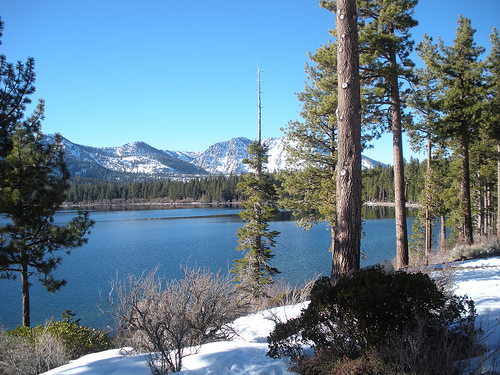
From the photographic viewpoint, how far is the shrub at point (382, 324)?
2.79 metres

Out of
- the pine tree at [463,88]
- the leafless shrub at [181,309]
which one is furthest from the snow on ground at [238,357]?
the pine tree at [463,88]

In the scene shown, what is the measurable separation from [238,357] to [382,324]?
1781mm

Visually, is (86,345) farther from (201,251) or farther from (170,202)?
(170,202)

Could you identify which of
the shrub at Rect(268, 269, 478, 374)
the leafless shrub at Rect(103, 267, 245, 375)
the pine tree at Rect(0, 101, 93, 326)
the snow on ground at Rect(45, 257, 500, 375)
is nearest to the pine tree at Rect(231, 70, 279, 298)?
the pine tree at Rect(0, 101, 93, 326)

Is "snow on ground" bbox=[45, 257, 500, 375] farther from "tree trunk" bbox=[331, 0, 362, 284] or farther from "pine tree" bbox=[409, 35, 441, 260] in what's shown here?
"pine tree" bbox=[409, 35, 441, 260]

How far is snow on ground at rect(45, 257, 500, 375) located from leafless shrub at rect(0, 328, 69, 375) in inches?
23.3

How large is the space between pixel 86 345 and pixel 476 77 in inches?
651

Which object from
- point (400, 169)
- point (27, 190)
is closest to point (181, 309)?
point (27, 190)

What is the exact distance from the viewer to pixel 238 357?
3797mm

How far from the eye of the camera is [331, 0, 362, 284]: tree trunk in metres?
4.89

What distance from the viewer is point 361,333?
2928 mm

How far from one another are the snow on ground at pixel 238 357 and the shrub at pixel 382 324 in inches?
17.8

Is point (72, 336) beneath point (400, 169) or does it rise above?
beneath

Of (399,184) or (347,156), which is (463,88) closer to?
(399,184)
